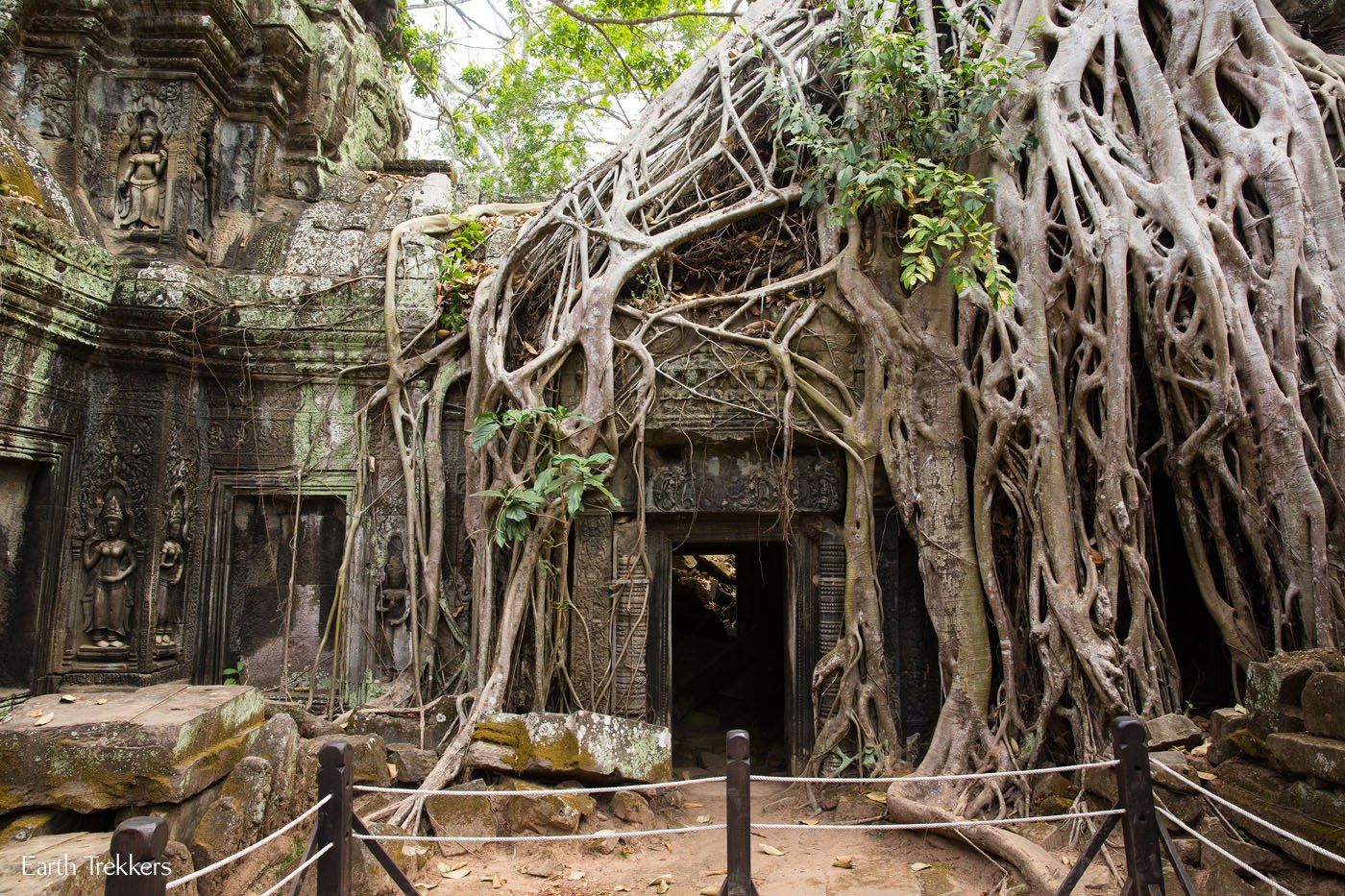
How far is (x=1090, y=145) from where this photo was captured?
14.4 feet

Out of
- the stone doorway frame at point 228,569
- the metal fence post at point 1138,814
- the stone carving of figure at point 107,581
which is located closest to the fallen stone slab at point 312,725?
the stone doorway frame at point 228,569

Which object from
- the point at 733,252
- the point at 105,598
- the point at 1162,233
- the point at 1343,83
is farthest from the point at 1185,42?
the point at 105,598

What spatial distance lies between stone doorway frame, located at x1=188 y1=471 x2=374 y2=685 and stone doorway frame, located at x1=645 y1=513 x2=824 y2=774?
5.54 feet

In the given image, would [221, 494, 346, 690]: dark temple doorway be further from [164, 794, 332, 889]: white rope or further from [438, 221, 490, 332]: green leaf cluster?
[164, 794, 332, 889]: white rope

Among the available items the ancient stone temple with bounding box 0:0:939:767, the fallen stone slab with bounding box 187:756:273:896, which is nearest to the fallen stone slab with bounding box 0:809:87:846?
the fallen stone slab with bounding box 187:756:273:896

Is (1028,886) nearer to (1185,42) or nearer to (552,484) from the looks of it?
(552,484)

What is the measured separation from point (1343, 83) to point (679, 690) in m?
5.62

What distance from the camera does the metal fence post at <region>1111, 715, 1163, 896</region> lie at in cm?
232

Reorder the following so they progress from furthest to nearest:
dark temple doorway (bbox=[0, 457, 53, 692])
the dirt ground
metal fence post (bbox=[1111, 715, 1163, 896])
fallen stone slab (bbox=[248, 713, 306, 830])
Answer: dark temple doorway (bbox=[0, 457, 53, 692]), the dirt ground, fallen stone slab (bbox=[248, 713, 306, 830]), metal fence post (bbox=[1111, 715, 1163, 896])

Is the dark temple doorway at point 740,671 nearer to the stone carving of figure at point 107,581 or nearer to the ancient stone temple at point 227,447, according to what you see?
the ancient stone temple at point 227,447

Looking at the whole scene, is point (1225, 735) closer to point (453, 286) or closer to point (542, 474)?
point (542, 474)

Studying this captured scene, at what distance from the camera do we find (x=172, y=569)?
16.2 feet

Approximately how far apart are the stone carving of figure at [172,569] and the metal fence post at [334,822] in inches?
130

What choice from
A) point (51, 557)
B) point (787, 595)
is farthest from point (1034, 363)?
point (51, 557)
